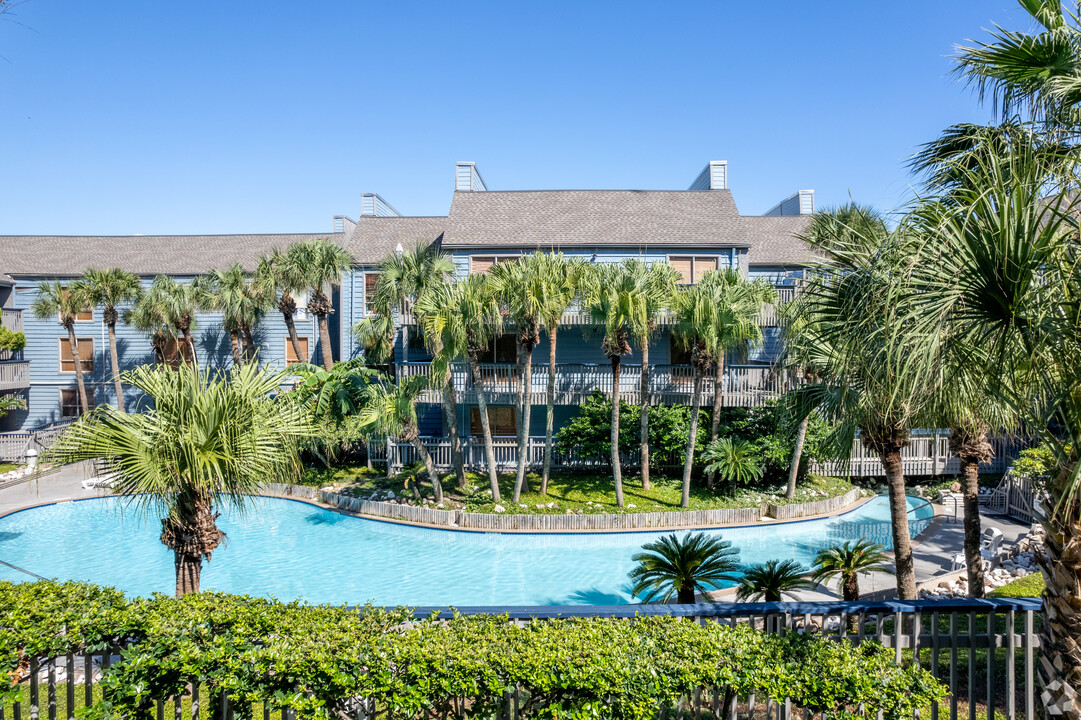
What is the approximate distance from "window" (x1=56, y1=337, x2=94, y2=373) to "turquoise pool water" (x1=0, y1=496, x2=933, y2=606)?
11874 mm

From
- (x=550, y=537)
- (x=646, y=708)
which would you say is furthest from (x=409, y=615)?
(x=550, y=537)

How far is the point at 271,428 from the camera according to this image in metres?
7.23

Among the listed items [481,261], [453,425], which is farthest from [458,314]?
[481,261]

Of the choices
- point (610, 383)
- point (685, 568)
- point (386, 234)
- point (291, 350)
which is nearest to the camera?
point (685, 568)

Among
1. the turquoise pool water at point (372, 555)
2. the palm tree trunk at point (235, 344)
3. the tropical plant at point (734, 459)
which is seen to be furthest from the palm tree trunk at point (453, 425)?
the palm tree trunk at point (235, 344)

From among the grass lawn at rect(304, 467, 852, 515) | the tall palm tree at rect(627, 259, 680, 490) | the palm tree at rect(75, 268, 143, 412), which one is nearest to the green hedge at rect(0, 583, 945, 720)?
the tall palm tree at rect(627, 259, 680, 490)

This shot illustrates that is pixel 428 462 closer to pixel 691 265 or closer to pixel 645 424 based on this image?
pixel 645 424

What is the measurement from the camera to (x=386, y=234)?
2872cm

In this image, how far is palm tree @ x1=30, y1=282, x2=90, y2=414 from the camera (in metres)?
25.1

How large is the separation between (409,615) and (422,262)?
43.1 ft

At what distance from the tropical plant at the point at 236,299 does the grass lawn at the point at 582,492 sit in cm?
858

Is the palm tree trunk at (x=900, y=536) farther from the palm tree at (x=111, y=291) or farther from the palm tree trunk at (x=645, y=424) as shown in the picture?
the palm tree at (x=111, y=291)

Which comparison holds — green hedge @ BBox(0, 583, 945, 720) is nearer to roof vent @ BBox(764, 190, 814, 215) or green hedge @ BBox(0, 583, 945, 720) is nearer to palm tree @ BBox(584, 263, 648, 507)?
palm tree @ BBox(584, 263, 648, 507)

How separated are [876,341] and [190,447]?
23.3 ft
